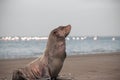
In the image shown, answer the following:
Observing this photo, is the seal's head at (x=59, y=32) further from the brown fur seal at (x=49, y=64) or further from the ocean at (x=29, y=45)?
the ocean at (x=29, y=45)

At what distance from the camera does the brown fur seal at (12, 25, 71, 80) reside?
3.04 meters

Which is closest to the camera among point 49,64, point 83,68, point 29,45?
point 49,64

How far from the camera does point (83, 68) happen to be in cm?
457

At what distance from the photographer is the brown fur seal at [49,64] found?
304 centimetres

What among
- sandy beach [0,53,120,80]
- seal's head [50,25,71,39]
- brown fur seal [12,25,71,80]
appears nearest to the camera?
brown fur seal [12,25,71,80]

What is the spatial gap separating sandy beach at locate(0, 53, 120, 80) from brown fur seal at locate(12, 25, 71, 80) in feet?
1.06

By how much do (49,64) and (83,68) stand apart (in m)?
1.58

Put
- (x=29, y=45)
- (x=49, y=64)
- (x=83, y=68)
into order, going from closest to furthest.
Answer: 1. (x=49, y=64)
2. (x=83, y=68)
3. (x=29, y=45)

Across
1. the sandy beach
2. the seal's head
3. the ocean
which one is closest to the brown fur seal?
the seal's head

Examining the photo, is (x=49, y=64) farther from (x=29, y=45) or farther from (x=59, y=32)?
(x=29, y=45)

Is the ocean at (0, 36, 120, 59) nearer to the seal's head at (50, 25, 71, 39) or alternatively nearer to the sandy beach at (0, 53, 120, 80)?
the sandy beach at (0, 53, 120, 80)

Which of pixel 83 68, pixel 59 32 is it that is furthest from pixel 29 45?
pixel 59 32

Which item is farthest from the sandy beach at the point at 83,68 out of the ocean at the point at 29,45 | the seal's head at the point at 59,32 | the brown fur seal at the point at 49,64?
the seal's head at the point at 59,32

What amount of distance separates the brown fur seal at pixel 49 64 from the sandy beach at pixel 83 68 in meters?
0.32
